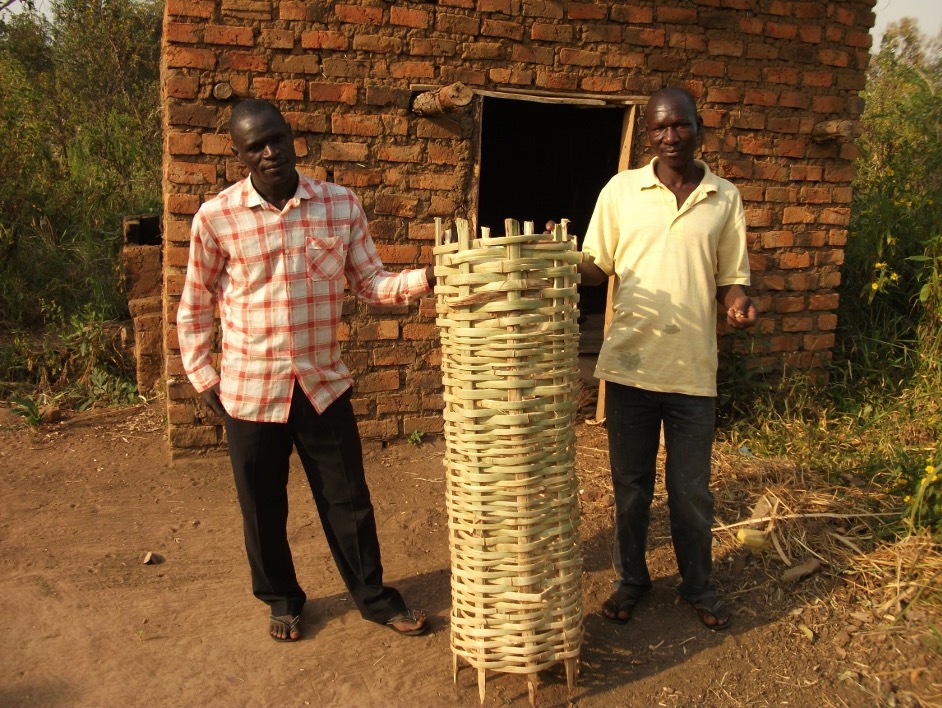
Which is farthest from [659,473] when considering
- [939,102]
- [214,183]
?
[939,102]

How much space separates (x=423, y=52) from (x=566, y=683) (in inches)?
128

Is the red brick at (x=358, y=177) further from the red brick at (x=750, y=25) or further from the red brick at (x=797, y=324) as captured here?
the red brick at (x=797, y=324)

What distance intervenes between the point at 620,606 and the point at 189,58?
332 cm

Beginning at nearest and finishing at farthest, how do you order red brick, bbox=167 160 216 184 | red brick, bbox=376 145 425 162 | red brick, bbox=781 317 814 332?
red brick, bbox=167 160 216 184
red brick, bbox=376 145 425 162
red brick, bbox=781 317 814 332

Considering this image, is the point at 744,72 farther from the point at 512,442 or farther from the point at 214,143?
the point at 512,442

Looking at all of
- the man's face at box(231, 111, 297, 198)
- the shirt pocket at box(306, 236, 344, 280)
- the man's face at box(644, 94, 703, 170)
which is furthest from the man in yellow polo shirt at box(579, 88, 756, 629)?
the man's face at box(231, 111, 297, 198)

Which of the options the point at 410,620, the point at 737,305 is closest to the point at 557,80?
the point at 737,305

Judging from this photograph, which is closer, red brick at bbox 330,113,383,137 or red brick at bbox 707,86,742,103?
red brick at bbox 330,113,383,137

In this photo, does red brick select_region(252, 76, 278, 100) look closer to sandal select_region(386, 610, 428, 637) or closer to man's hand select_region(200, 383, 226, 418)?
man's hand select_region(200, 383, 226, 418)

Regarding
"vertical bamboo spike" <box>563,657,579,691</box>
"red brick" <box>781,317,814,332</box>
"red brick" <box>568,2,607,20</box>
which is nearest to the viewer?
"vertical bamboo spike" <box>563,657,579,691</box>

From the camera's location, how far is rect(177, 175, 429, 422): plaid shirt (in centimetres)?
261

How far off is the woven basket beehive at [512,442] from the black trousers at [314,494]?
0.43 metres

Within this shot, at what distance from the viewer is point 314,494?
9.50 ft

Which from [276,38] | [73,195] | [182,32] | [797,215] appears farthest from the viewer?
[73,195]
